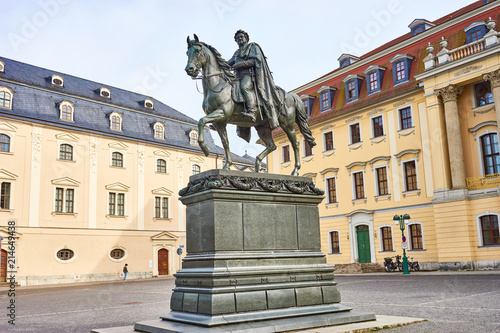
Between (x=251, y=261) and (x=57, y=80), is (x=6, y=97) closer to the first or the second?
(x=57, y=80)

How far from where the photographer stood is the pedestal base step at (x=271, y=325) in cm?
625

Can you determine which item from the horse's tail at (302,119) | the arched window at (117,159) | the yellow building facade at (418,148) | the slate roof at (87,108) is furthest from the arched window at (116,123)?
the horse's tail at (302,119)

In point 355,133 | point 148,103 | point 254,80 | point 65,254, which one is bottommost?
point 65,254

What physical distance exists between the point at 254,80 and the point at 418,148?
25841mm

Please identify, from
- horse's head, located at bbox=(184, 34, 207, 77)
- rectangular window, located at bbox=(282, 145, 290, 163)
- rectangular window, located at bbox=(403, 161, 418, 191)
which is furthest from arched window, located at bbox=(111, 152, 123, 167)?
horse's head, located at bbox=(184, 34, 207, 77)

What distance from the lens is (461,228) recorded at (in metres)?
28.3

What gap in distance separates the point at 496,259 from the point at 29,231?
3092 centimetres

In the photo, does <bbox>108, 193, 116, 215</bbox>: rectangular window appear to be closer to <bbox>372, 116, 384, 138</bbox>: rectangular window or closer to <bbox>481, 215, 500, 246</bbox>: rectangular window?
<bbox>372, 116, 384, 138</bbox>: rectangular window

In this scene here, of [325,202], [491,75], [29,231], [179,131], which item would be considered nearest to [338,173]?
[325,202]

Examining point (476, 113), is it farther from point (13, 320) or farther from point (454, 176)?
point (13, 320)

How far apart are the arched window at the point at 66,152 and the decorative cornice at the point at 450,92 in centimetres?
2785

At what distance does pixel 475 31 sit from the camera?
2953 centimetres

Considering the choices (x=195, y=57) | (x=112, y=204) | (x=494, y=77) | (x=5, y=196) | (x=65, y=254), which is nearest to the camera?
(x=195, y=57)

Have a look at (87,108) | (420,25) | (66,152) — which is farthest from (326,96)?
(66,152)
